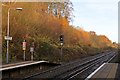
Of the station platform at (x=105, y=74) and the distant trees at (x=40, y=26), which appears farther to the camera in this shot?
the distant trees at (x=40, y=26)

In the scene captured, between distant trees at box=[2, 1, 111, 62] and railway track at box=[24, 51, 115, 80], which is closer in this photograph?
railway track at box=[24, 51, 115, 80]

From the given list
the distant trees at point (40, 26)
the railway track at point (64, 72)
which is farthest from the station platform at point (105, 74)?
the distant trees at point (40, 26)

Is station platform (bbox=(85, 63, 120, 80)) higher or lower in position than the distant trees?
lower

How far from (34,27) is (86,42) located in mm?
38062

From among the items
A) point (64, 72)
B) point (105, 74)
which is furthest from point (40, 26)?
point (105, 74)

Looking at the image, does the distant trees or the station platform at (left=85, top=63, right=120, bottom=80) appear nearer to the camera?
the station platform at (left=85, top=63, right=120, bottom=80)

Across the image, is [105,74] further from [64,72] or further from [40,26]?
[40,26]

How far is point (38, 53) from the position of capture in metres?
44.0

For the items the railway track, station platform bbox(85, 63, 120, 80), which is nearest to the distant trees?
the railway track

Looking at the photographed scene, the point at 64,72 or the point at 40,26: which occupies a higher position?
the point at 40,26

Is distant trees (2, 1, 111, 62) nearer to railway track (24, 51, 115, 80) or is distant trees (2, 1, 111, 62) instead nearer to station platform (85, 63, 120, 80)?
railway track (24, 51, 115, 80)

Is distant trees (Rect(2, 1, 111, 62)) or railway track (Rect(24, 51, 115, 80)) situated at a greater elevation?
distant trees (Rect(2, 1, 111, 62))

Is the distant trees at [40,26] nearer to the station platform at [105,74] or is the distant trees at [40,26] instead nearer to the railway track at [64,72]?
the railway track at [64,72]

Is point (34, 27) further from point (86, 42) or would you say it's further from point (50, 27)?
point (86, 42)
